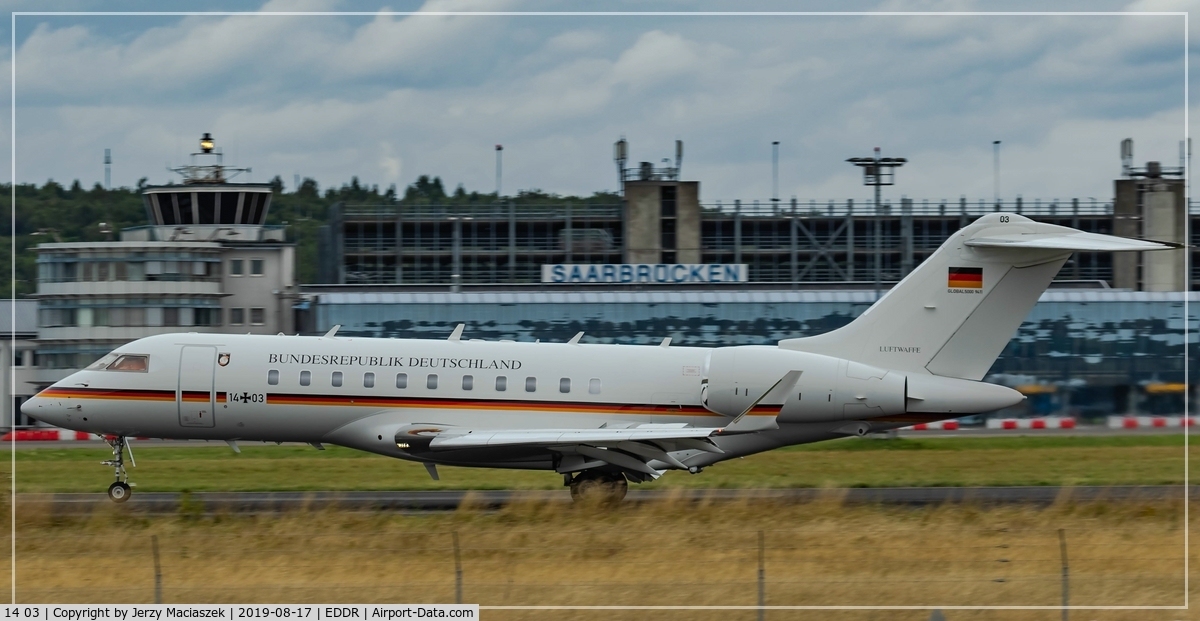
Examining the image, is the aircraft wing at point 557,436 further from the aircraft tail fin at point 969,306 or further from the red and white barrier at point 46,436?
the red and white barrier at point 46,436

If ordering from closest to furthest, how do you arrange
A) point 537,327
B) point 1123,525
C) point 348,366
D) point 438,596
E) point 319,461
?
1. point 438,596
2. point 1123,525
3. point 348,366
4. point 319,461
5. point 537,327

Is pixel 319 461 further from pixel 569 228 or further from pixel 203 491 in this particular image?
pixel 569 228

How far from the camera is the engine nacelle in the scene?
2100 centimetres

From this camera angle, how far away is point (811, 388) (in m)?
21.0

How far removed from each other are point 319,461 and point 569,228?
49.1 m

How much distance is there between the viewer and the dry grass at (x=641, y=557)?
13438 mm

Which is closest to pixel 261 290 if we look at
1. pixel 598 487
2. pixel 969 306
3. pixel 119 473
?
pixel 119 473

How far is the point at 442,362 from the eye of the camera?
21.4 meters

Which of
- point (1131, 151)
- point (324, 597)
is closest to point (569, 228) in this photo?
point (1131, 151)

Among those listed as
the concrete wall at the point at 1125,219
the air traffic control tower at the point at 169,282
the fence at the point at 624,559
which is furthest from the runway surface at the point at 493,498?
the concrete wall at the point at 1125,219

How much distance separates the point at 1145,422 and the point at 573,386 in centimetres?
2997

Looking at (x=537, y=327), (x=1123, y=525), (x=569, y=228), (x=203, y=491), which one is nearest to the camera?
(x=1123, y=525)

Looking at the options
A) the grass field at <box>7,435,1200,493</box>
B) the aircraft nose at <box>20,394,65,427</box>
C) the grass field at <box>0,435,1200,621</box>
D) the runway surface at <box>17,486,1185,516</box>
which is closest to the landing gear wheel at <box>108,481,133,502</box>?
the runway surface at <box>17,486,1185,516</box>

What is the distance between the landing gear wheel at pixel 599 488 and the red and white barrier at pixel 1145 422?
28.3m
